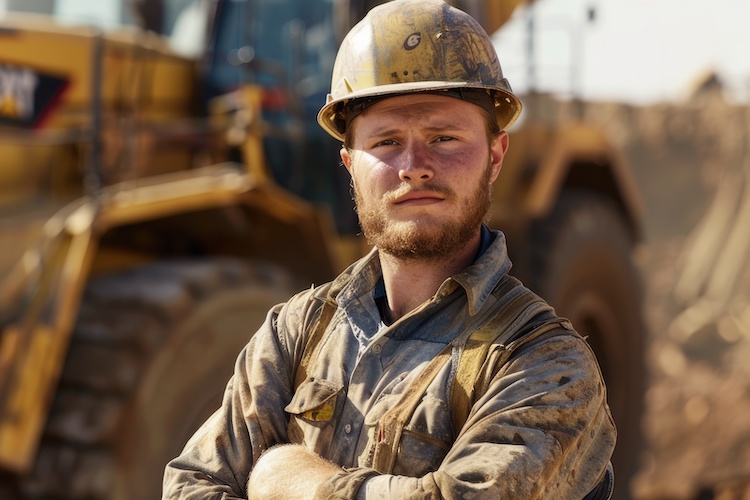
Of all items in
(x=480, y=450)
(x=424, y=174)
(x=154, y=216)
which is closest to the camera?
(x=480, y=450)

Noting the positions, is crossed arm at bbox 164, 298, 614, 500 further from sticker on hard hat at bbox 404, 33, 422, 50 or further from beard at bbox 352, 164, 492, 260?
sticker on hard hat at bbox 404, 33, 422, 50

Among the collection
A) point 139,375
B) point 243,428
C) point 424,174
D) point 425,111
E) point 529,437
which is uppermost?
point 425,111

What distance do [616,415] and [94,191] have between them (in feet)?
13.3

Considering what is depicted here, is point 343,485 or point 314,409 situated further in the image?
point 314,409

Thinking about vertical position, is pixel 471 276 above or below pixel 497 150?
below

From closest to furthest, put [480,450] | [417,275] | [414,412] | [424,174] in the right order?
[480,450], [414,412], [424,174], [417,275]

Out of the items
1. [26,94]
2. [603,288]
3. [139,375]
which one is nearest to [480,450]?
[139,375]

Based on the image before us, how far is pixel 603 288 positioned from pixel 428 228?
531 centimetres

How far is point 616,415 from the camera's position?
7.47 metres

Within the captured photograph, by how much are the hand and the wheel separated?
15.3 ft

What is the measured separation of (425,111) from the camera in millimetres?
2232

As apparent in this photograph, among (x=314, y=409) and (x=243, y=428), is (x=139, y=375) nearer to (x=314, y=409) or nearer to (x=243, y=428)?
(x=243, y=428)

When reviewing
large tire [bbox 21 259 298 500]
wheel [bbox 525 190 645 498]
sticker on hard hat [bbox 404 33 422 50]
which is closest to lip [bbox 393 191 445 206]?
sticker on hard hat [bbox 404 33 422 50]

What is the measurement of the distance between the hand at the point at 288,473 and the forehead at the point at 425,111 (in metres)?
0.64
